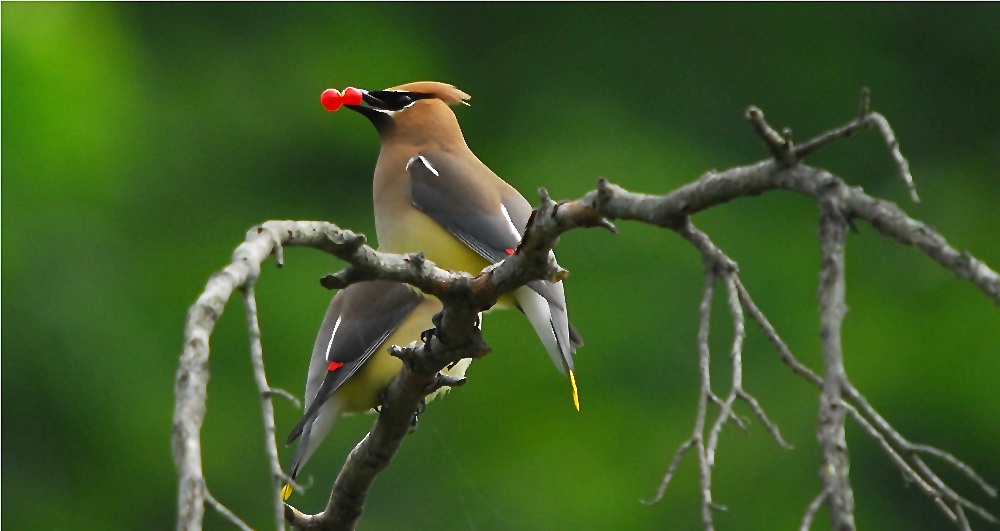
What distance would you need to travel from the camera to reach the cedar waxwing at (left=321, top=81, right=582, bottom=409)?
13.3ft

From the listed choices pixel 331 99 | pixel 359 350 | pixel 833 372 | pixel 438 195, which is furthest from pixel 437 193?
pixel 833 372

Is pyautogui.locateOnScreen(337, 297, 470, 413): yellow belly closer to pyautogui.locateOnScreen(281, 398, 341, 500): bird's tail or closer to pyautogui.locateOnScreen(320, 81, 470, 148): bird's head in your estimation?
pyautogui.locateOnScreen(281, 398, 341, 500): bird's tail

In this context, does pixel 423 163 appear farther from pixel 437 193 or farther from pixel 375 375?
pixel 375 375

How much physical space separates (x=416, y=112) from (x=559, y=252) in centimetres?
419

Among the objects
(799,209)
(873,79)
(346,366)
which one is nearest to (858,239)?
(799,209)

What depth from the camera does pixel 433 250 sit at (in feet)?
13.6

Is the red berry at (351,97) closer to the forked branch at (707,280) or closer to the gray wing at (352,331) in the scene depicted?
the gray wing at (352,331)

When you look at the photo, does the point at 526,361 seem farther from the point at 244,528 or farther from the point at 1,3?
the point at 244,528

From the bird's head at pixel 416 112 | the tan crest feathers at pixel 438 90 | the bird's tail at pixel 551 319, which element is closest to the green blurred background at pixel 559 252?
the bird's head at pixel 416 112

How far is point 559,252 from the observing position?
8578 millimetres

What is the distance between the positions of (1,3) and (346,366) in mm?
5095

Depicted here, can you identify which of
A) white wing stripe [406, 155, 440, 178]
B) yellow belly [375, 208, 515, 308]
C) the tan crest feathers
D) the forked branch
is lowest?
the forked branch

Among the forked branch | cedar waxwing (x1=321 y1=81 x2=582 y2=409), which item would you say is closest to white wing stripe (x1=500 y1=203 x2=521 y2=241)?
cedar waxwing (x1=321 y1=81 x2=582 y2=409)

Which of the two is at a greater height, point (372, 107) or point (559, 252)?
point (559, 252)
